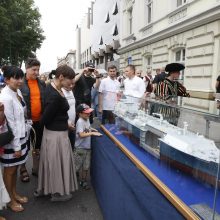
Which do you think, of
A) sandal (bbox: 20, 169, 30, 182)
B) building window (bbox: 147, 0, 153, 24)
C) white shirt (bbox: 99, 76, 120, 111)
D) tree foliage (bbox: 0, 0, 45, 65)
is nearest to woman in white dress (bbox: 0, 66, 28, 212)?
sandal (bbox: 20, 169, 30, 182)

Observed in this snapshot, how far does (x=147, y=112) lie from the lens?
2.93 meters

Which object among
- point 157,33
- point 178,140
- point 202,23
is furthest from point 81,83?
point 157,33

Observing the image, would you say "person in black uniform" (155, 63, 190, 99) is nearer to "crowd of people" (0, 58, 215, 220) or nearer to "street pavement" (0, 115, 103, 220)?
"crowd of people" (0, 58, 215, 220)

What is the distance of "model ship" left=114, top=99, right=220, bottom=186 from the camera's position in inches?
67.7

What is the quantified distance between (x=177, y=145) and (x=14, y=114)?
5.79ft

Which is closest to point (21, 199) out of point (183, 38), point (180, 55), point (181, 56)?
point (183, 38)

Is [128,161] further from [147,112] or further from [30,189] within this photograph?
[30,189]

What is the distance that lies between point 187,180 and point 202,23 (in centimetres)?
915

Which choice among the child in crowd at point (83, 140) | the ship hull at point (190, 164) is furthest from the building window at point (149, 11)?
the ship hull at point (190, 164)

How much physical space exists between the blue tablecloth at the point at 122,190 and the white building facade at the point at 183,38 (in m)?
4.05

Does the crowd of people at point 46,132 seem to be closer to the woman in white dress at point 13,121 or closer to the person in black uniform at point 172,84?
the woman in white dress at point 13,121

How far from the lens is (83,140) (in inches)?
141

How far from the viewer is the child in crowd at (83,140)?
11.4ft

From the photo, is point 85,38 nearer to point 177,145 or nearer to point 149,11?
point 149,11
